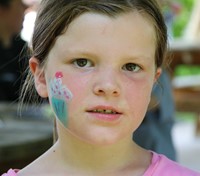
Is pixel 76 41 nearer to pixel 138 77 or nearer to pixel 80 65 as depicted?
pixel 80 65

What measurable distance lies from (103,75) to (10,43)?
4.01m

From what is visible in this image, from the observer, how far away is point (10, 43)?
18.1 ft

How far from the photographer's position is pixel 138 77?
1.67m

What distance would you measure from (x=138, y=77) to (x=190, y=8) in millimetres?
9760

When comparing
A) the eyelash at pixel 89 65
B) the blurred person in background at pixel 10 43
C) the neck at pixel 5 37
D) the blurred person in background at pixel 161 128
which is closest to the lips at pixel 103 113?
the eyelash at pixel 89 65

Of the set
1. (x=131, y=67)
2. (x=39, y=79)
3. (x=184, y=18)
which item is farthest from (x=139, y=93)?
(x=184, y=18)

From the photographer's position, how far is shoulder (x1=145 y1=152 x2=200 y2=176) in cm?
169

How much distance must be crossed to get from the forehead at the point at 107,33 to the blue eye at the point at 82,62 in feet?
0.10

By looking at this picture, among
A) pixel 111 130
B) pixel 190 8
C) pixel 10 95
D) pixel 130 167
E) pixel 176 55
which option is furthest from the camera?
pixel 190 8

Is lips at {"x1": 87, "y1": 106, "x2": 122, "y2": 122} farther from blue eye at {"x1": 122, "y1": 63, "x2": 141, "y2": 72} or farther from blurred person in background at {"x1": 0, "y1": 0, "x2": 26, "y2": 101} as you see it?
blurred person in background at {"x1": 0, "y1": 0, "x2": 26, "y2": 101}

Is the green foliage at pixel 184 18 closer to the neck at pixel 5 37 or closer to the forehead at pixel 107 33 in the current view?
the neck at pixel 5 37

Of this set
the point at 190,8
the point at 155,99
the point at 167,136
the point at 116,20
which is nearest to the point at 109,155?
the point at 116,20

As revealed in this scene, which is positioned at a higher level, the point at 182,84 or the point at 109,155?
the point at 109,155

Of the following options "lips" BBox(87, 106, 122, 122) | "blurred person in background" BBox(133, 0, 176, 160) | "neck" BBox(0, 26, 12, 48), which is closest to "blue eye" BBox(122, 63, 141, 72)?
"lips" BBox(87, 106, 122, 122)
